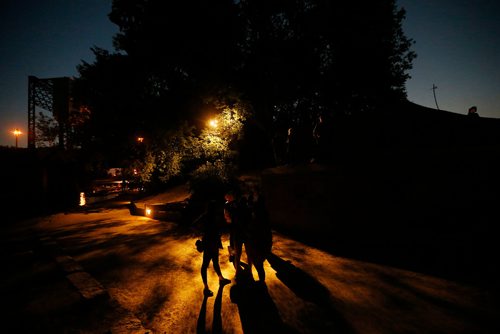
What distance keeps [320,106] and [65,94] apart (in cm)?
2541

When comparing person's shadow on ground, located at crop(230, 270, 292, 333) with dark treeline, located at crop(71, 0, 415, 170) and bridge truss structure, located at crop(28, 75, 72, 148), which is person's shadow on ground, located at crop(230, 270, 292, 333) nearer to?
dark treeline, located at crop(71, 0, 415, 170)

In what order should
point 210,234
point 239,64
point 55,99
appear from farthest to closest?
point 55,99, point 239,64, point 210,234

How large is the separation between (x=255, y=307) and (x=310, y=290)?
126cm

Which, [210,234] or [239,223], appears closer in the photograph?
[210,234]

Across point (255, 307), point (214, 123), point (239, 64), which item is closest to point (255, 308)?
point (255, 307)

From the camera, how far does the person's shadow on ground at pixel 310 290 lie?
345 cm

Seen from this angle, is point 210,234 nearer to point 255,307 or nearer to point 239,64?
point 255,307

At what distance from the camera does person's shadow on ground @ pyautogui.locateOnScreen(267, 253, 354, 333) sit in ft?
11.3

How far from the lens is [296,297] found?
429 cm

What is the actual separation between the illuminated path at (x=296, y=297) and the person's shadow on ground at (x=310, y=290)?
0.05 feet

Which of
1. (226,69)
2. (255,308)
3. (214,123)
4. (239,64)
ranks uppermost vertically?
Result: (239,64)

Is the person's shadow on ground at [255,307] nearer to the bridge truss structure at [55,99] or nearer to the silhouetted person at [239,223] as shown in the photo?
the silhouetted person at [239,223]

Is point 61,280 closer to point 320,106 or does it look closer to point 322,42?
point 320,106

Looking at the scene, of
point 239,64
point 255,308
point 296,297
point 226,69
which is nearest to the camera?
point 255,308
